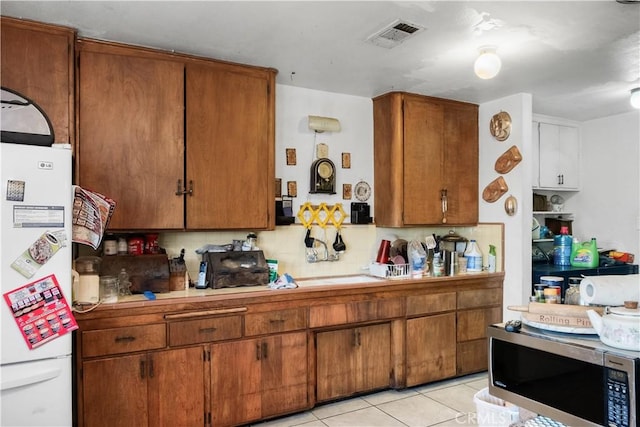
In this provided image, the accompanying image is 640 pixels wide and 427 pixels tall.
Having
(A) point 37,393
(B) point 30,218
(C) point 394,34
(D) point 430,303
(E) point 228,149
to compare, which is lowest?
(A) point 37,393

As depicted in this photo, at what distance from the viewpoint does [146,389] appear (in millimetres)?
2506

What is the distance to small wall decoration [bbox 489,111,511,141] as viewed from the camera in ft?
12.6

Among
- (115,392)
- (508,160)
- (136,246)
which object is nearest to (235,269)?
(136,246)

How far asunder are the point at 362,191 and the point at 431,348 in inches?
55.8

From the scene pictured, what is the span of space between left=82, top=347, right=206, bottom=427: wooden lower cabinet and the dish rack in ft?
5.25

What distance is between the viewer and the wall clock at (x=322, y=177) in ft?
11.8

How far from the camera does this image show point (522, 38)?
2.57 meters

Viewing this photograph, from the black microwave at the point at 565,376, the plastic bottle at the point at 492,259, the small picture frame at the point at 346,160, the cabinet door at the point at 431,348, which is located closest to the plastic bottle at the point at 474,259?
the plastic bottle at the point at 492,259

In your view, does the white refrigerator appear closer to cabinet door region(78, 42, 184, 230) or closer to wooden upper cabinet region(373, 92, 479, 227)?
cabinet door region(78, 42, 184, 230)

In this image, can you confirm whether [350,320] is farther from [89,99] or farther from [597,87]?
[597,87]

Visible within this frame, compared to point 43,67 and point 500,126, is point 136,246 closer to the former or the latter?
point 43,67

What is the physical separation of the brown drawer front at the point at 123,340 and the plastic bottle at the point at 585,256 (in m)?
3.83

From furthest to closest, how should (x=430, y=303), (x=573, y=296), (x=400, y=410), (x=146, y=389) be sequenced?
(x=430, y=303), (x=400, y=410), (x=146, y=389), (x=573, y=296)

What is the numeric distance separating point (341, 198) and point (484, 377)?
1.96m
